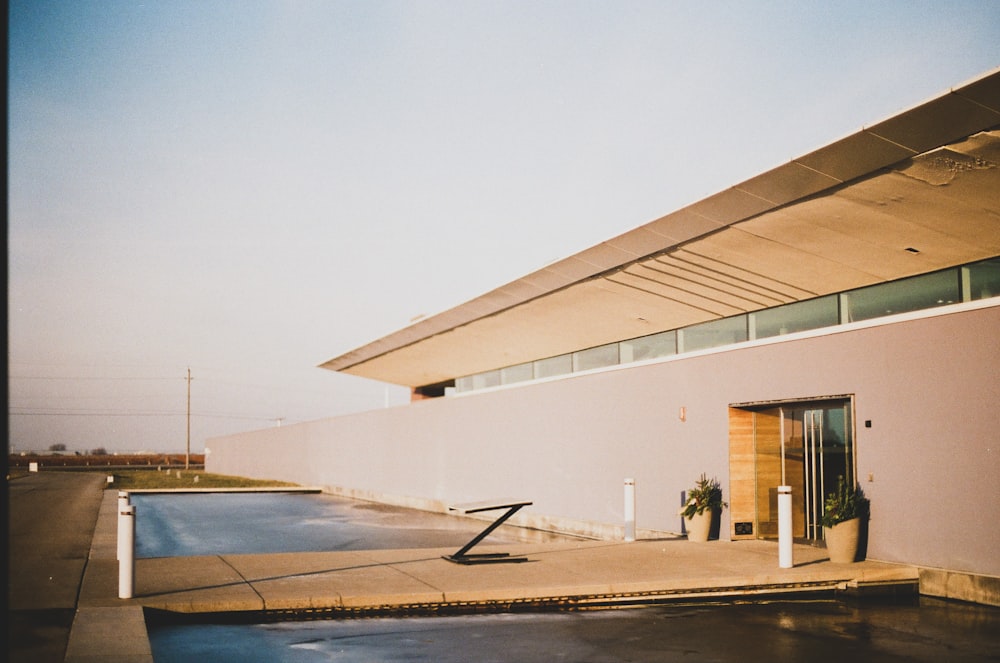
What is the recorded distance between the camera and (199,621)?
9.56 m

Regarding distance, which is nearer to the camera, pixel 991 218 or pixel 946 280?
pixel 991 218

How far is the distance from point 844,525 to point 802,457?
8.58ft

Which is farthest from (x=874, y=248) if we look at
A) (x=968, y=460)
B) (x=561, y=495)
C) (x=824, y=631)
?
(x=561, y=495)

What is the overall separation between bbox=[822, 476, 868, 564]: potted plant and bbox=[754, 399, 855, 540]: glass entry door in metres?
0.79

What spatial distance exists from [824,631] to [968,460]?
3.77 meters

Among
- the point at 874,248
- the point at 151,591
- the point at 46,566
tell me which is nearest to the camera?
the point at 151,591

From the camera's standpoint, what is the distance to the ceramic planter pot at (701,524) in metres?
16.1

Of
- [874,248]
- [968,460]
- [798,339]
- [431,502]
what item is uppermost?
[874,248]

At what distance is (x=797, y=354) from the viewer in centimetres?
1478

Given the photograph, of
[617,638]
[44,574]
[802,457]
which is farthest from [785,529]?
[44,574]

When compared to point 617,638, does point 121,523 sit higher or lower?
higher

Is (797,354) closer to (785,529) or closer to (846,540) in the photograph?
(846,540)

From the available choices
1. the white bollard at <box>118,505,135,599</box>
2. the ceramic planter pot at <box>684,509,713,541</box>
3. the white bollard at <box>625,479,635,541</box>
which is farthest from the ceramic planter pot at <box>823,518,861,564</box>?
the white bollard at <box>118,505,135,599</box>

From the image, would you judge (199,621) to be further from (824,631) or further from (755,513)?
(755,513)
